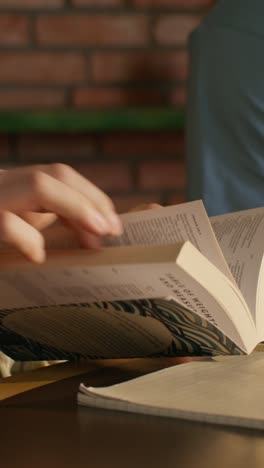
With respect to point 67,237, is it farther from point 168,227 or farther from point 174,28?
point 174,28

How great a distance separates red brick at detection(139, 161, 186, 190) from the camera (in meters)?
2.32

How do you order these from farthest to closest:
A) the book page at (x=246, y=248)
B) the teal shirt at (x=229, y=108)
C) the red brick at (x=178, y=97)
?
the red brick at (x=178, y=97), the teal shirt at (x=229, y=108), the book page at (x=246, y=248)

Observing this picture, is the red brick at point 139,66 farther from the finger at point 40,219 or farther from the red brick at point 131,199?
the finger at point 40,219

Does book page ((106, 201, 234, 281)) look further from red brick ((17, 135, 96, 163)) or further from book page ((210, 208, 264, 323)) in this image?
red brick ((17, 135, 96, 163))

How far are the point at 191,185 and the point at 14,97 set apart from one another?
56cm

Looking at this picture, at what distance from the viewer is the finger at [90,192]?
635 mm

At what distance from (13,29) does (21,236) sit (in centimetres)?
163

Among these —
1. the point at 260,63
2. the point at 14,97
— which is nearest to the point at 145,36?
the point at 14,97

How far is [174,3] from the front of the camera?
89.8 inches

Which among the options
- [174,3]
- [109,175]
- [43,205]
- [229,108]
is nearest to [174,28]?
[174,3]

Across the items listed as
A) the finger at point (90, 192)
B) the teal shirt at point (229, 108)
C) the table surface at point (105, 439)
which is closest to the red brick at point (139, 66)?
the teal shirt at point (229, 108)

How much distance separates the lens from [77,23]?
219 centimetres

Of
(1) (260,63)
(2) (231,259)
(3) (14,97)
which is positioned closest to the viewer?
(2) (231,259)

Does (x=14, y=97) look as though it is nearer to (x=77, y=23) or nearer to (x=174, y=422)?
(x=77, y=23)
